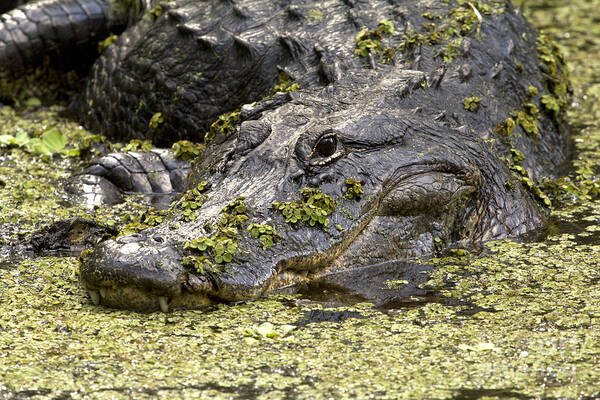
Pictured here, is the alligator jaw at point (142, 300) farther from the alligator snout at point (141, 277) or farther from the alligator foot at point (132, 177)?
the alligator foot at point (132, 177)

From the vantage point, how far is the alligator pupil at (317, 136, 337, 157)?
4.34 meters

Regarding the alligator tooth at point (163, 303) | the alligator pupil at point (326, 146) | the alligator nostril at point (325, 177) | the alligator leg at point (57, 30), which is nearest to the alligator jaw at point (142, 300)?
the alligator tooth at point (163, 303)

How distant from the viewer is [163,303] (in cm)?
370

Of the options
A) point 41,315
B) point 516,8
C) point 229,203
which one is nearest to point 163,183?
point 229,203

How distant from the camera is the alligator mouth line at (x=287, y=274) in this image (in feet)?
12.1

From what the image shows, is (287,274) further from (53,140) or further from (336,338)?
(53,140)

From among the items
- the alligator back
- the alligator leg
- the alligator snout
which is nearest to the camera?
the alligator snout

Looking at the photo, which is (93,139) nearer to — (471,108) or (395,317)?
(471,108)

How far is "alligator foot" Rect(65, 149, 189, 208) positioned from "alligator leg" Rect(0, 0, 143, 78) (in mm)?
1921

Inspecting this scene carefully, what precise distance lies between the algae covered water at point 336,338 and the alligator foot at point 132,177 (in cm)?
72

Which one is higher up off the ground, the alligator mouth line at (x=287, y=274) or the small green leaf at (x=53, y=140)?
the alligator mouth line at (x=287, y=274)

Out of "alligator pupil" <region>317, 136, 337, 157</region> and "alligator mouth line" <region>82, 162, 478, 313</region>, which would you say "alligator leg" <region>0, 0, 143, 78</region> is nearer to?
"alligator pupil" <region>317, 136, 337, 157</region>

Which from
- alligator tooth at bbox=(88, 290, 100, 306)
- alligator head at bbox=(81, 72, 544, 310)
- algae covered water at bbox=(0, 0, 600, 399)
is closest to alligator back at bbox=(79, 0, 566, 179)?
alligator head at bbox=(81, 72, 544, 310)

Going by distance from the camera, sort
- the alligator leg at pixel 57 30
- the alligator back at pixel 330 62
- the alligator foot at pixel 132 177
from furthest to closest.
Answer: the alligator leg at pixel 57 30
the alligator foot at pixel 132 177
the alligator back at pixel 330 62
